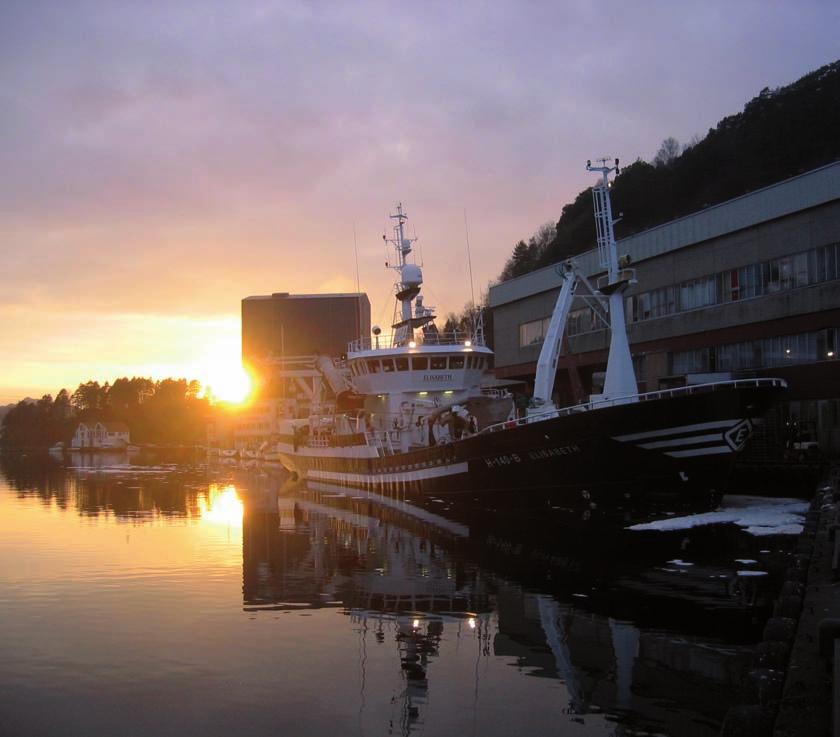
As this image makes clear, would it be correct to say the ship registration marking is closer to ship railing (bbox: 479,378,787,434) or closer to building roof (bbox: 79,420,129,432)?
ship railing (bbox: 479,378,787,434)

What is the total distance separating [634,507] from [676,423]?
309cm

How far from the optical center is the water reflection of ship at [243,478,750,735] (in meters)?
9.73

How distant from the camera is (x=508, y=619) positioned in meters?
13.7

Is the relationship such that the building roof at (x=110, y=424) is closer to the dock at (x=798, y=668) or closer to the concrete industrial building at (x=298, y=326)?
the concrete industrial building at (x=298, y=326)

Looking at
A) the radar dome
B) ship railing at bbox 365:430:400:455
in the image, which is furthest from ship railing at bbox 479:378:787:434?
the radar dome

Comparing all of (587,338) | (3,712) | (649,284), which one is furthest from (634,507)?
(587,338)

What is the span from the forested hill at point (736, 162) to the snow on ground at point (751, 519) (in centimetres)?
4871

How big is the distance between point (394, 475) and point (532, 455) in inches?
478

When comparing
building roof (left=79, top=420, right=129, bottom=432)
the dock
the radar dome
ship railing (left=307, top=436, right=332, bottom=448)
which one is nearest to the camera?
the dock

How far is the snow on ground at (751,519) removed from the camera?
23.1 m

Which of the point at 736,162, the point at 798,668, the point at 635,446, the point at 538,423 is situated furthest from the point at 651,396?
the point at 736,162

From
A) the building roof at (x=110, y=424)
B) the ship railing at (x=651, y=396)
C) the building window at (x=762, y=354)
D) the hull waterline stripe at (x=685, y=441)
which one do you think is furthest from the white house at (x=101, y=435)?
the hull waterline stripe at (x=685, y=441)

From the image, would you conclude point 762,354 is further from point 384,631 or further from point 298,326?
point 298,326

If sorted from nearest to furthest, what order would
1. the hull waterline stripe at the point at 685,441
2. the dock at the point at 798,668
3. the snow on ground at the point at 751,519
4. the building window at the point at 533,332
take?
the dock at the point at 798,668, the snow on ground at the point at 751,519, the hull waterline stripe at the point at 685,441, the building window at the point at 533,332
